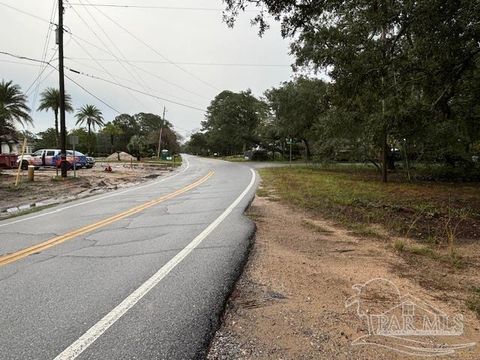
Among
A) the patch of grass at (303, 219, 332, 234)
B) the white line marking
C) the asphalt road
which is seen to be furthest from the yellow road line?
the patch of grass at (303, 219, 332, 234)

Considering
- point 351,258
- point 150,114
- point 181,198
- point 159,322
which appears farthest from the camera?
point 150,114

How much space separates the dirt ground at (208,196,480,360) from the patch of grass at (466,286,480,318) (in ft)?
0.18

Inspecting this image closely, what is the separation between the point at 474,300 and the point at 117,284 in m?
4.04

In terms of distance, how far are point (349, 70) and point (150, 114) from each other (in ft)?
340

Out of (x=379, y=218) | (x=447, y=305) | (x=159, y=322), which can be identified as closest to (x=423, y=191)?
(x=379, y=218)

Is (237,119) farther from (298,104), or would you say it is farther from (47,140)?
(47,140)

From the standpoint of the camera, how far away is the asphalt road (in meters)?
3.37

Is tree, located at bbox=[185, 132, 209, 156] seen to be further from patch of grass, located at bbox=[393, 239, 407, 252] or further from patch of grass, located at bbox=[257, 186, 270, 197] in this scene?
patch of grass, located at bbox=[393, 239, 407, 252]

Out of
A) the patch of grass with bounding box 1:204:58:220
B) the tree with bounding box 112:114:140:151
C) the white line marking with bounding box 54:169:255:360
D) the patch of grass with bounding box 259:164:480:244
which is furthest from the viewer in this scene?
the tree with bounding box 112:114:140:151

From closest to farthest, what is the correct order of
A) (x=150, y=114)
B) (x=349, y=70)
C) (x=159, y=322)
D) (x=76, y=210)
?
(x=159, y=322) → (x=349, y=70) → (x=76, y=210) → (x=150, y=114)

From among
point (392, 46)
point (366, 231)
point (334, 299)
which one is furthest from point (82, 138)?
point (334, 299)

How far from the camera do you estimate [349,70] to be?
9969 millimetres

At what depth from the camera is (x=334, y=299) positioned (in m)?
4.34

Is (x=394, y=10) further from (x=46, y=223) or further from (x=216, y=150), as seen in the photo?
(x=216, y=150)
